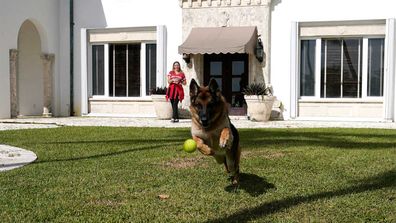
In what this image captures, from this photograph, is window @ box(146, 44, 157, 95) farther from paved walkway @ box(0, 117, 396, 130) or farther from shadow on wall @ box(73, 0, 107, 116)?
paved walkway @ box(0, 117, 396, 130)

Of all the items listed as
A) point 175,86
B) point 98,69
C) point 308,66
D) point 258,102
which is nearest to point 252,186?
point 175,86

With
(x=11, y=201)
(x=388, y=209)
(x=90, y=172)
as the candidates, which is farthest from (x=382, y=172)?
(x=11, y=201)

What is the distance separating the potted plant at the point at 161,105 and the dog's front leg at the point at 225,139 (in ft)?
43.3

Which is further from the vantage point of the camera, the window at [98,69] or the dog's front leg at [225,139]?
the window at [98,69]

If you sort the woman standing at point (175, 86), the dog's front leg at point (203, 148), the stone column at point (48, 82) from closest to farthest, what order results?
1. the dog's front leg at point (203, 148)
2. the woman standing at point (175, 86)
3. the stone column at point (48, 82)

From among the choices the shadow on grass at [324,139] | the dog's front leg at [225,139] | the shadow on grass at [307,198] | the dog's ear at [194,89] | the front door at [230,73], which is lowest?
the shadow on grass at [307,198]

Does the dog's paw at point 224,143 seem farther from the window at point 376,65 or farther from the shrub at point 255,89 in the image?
the window at point 376,65

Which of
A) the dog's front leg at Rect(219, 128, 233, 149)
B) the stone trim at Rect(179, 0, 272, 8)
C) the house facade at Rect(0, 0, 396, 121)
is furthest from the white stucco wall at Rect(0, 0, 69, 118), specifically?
the dog's front leg at Rect(219, 128, 233, 149)

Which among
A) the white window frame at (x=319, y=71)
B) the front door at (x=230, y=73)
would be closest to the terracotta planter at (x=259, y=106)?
the white window frame at (x=319, y=71)

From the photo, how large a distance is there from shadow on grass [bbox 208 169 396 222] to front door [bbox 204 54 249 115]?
13.1 meters

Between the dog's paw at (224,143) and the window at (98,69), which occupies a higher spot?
the window at (98,69)

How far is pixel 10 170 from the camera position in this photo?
670 cm

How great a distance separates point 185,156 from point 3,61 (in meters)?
12.3

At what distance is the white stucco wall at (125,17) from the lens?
19.5 m
